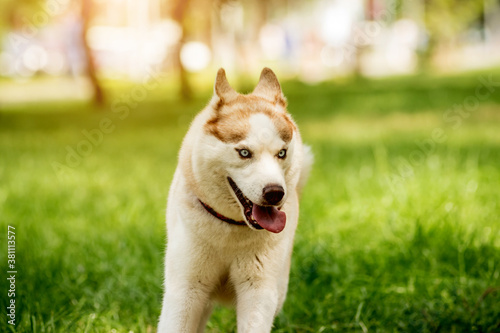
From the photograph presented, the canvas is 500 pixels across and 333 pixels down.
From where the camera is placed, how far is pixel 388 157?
27.0 feet

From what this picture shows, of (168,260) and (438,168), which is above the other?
(168,260)

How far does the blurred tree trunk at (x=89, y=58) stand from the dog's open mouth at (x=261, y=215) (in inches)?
553

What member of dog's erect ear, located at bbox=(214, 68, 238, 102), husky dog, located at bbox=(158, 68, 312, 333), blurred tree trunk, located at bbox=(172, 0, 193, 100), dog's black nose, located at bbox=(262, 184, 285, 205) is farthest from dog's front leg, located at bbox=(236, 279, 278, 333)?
blurred tree trunk, located at bbox=(172, 0, 193, 100)

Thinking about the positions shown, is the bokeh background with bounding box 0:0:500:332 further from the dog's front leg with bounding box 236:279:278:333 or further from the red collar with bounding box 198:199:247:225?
the red collar with bounding box 198:199:247:225

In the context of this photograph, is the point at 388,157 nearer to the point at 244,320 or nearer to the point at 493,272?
the point at 493,272

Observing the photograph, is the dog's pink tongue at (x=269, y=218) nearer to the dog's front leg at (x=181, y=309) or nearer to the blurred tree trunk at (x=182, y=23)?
the dog's front leg at (x=181, y=309)

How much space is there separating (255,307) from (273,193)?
0.61 m

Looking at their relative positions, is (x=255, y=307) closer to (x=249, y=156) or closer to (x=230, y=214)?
(x=230, y=214)

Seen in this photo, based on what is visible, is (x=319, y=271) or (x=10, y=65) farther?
(x=10, y=65)

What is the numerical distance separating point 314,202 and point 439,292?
2064 millimetres

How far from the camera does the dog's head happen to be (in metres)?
2.82

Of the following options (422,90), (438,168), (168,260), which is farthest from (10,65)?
(168,260)

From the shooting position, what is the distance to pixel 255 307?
121 inches

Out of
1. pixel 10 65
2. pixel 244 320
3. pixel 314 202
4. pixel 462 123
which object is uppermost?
pixel 244 320
